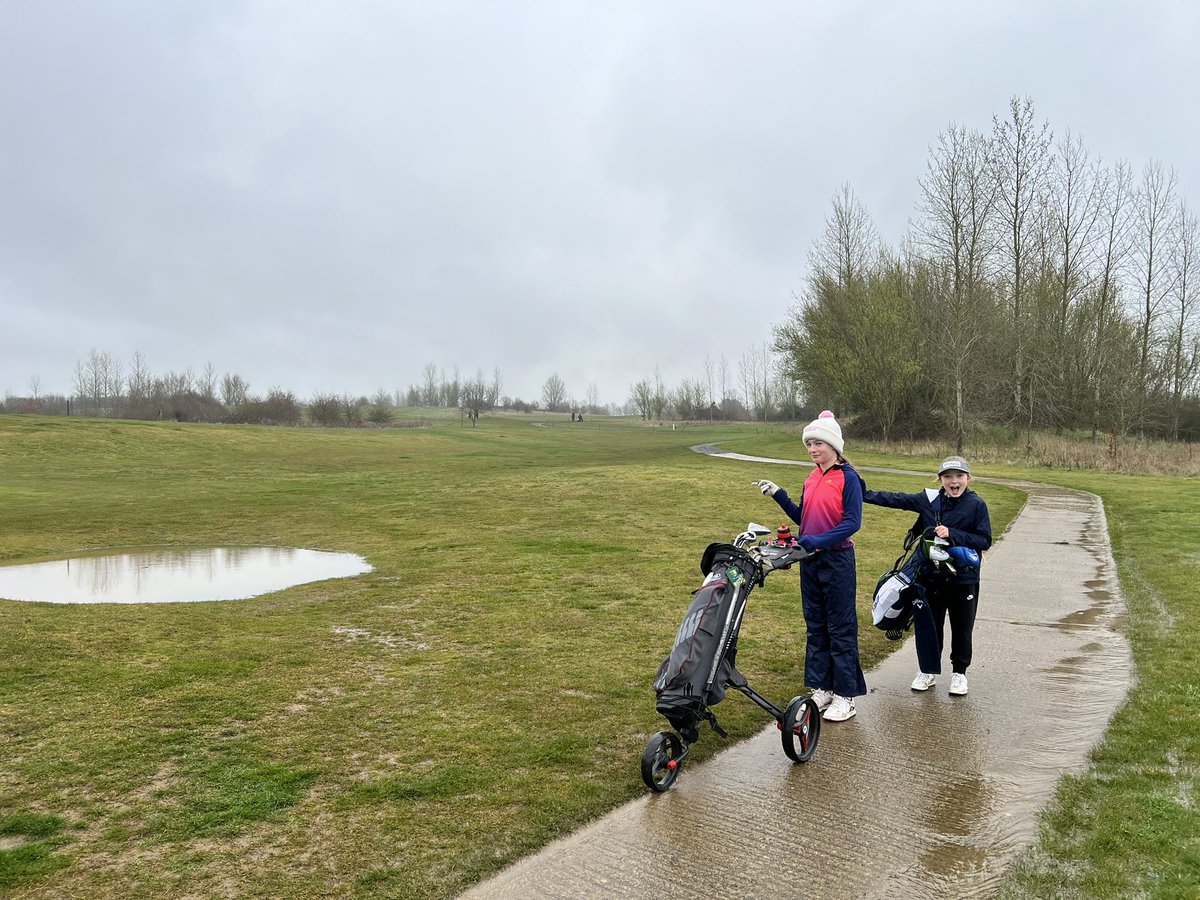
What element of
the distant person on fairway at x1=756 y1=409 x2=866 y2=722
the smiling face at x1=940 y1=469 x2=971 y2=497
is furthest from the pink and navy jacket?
the smiling face at x1=940 y1=469 x2=971 y2=497

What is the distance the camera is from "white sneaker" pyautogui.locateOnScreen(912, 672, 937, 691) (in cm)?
636

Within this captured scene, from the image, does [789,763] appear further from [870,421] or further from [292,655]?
[870,421]

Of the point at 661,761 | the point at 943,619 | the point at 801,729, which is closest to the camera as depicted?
the point at 661,761

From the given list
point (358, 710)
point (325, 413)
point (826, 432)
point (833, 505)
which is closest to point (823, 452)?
point (826, 432)

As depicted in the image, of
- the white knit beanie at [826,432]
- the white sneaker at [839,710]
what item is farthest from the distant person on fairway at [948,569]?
the white sneaker at [839,710]

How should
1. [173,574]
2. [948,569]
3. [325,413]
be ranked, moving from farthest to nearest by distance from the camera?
1. [325,413]
2. [173,574]
3. [948,569]

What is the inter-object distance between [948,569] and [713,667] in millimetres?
2523

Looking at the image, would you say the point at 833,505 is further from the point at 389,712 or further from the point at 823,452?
the point at 389,712

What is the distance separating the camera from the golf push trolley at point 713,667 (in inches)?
175

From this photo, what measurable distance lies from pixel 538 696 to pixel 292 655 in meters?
2.68

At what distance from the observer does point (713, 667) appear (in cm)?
457

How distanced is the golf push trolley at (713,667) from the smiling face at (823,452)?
65cm

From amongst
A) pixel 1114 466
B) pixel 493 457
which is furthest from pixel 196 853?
pixel 493 457

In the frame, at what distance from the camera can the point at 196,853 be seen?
3846 mm
